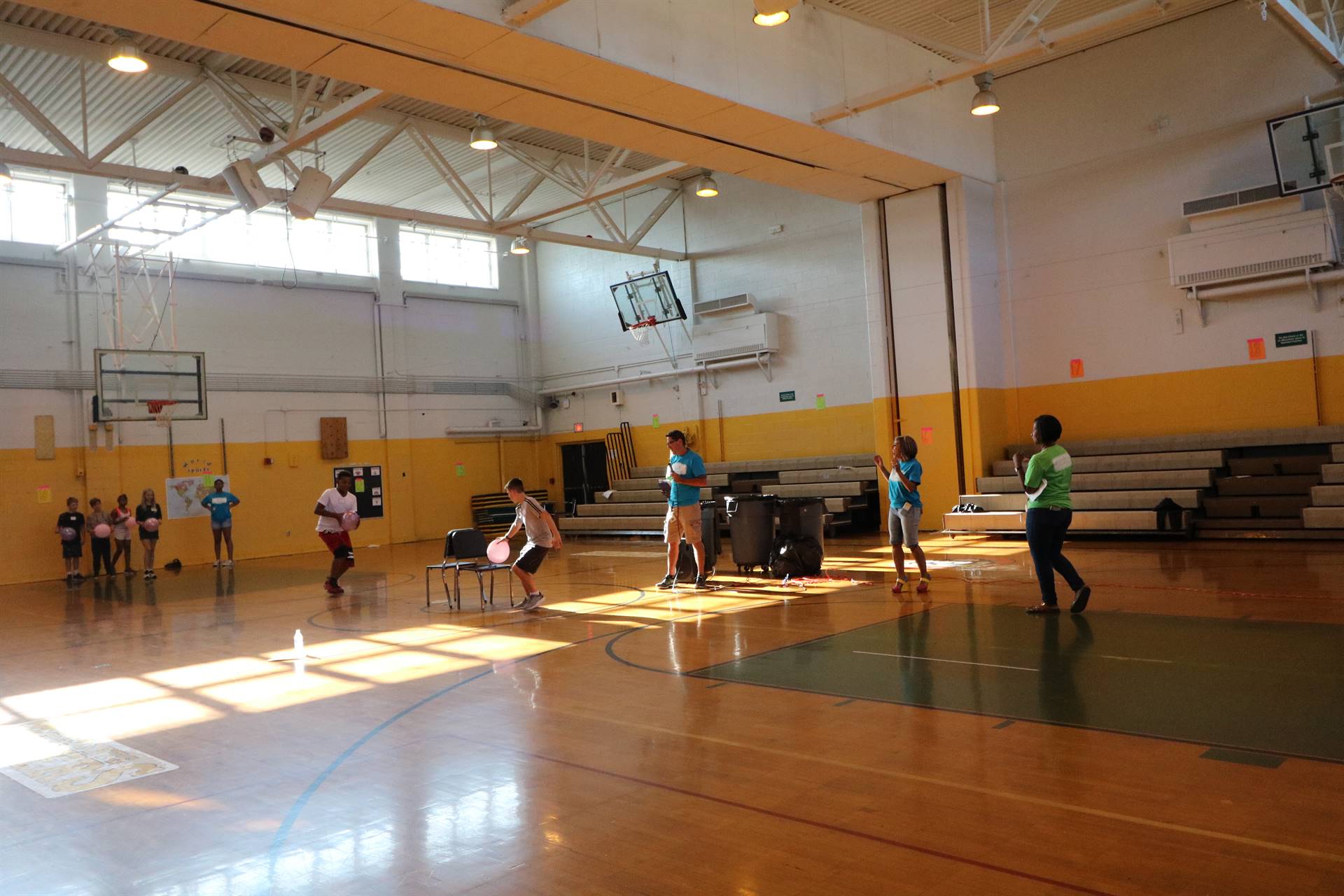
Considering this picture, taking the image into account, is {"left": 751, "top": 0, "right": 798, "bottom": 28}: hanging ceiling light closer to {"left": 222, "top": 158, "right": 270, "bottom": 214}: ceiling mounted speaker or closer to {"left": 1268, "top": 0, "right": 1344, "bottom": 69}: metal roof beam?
{"left": 1268, "top": 0, "right": 1344, "bottom": 69}: metal roof beam

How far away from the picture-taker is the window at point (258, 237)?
676 inches

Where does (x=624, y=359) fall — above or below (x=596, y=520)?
above

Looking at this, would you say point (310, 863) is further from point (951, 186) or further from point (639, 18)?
point (951, 186)

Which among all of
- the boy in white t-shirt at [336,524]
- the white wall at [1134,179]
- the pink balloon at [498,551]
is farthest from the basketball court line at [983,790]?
the white wall at [1134,179]

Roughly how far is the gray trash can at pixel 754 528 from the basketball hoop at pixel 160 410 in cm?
959

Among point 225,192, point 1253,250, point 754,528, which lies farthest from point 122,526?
point 1253,250

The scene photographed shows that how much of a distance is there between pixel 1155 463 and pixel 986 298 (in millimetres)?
3287

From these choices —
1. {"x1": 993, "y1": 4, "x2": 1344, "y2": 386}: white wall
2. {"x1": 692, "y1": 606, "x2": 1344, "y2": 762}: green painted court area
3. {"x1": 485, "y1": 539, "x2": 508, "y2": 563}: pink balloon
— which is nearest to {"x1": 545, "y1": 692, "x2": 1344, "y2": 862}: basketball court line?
{"x1": 692, "y1": 606, "x2": 1344, "y2": 762}: green painted court area

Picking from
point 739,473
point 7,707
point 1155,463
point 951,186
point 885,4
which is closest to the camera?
point 7,707

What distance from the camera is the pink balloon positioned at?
29.2 ft

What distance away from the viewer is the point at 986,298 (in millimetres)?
14250

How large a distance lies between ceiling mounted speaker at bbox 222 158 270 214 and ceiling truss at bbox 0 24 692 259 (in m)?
0.28

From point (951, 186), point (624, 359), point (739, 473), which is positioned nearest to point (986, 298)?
point (951, 186)

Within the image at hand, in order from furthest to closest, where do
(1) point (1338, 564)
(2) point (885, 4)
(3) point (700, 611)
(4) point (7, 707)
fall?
(2) point (885, 4) < (1) point (1338, 564) < (3) point (700, 611) < (4) point (7, 707)
